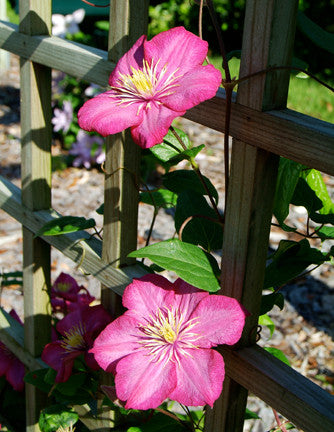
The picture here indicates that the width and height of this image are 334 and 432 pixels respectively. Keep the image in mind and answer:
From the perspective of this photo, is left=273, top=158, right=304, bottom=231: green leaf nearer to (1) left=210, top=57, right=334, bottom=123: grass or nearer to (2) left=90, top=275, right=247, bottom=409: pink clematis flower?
(2) left=90, top=275, right=247, bottom=409: pink clematis flower

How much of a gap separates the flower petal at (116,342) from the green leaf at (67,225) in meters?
0.24

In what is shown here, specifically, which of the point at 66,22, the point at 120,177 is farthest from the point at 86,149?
the point at 120,177

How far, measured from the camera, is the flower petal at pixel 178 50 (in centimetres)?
79

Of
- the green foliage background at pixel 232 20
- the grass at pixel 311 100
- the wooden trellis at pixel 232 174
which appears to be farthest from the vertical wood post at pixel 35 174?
the green foliage background at pixel 232 20

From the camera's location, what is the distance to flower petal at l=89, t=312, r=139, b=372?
854 mm

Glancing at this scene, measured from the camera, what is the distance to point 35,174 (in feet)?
4.24

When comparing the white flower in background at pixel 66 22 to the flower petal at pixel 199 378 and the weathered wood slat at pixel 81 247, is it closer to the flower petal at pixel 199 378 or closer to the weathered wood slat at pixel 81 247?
the weathered wood slat at pixel 81 247

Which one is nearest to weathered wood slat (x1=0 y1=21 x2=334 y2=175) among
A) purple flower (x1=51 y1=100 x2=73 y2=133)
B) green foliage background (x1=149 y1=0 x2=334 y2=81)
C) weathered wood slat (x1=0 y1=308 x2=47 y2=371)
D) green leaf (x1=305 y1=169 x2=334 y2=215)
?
green leaf (x1=305 y1=169 x2=334 y2=215)

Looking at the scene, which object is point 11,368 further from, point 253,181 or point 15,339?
point 253,181

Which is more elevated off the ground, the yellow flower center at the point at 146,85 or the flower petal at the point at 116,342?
the yellow flower center at the point at 146,85

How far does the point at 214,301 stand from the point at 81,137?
8.72 feet

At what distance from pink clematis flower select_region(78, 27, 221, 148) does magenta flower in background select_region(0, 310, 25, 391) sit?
916 mm

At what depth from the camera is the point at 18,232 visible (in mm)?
2730

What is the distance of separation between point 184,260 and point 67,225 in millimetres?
→ 342
